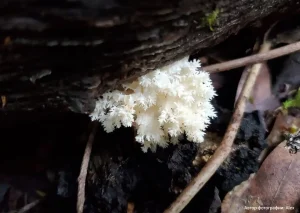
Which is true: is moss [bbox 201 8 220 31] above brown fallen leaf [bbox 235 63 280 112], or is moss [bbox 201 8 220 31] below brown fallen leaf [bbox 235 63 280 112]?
above

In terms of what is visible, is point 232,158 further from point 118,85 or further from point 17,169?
point 17,169

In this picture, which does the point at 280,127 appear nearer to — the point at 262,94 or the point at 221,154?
the point at 262,94

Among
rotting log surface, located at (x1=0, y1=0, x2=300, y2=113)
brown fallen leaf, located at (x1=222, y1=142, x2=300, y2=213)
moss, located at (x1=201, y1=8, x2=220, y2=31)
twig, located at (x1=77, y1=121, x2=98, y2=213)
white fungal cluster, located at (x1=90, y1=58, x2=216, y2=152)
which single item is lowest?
brown fallen leaf, located at (x1=222, y1=142, x2=300, y2=213)

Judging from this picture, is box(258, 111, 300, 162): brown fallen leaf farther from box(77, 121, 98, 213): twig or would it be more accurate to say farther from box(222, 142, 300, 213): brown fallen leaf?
box(77, 121, 98, 213): twig

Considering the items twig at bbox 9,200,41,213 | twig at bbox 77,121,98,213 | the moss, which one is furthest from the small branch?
twig at bbox 9,200,41,213

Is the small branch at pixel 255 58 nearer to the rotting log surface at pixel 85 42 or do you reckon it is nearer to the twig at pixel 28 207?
the rotting log surface at pixel 85 42

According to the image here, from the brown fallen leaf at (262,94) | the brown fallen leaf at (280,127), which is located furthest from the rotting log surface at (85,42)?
the brown fallen leaf at (280,127)

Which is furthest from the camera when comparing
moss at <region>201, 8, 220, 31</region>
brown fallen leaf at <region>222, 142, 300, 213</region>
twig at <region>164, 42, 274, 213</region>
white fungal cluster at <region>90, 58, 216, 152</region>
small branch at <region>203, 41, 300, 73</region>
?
small branch at <region>203, 41, 300, 73</region>
